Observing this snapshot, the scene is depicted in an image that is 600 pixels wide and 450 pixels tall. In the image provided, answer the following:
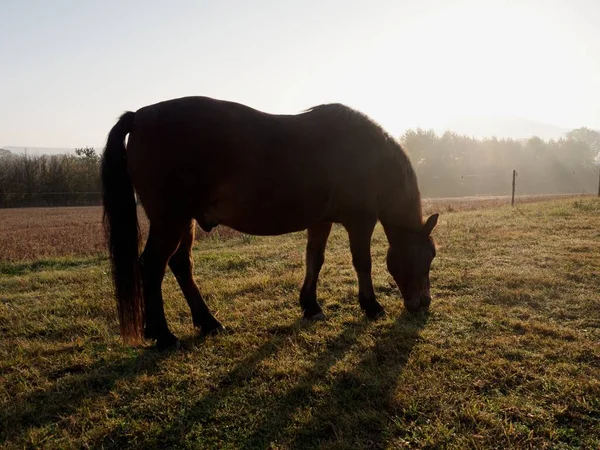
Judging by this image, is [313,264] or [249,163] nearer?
[249,163]

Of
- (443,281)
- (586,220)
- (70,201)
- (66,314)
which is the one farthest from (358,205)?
(70,201)

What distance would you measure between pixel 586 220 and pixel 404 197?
922 cm

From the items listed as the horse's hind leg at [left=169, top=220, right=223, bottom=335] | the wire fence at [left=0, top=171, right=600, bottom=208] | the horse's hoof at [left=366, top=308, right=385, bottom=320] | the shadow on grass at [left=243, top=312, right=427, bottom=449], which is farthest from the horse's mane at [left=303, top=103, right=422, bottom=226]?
the wire fence at [left=0, top=171, right=600, bottom=208]

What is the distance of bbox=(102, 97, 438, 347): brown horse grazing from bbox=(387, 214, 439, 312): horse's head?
0.01m

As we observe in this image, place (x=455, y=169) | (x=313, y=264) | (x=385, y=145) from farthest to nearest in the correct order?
(x=455, y=169) → (x=313, y=264) → (x=385, y=145)

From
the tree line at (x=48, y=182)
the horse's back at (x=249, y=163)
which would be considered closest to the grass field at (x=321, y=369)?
the horse's back at (x=249, y=163)

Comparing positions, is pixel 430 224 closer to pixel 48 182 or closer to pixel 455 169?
pixel 48 182

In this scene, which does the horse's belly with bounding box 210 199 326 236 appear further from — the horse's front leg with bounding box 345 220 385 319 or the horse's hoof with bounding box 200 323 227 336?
the horse's hoof with bounding box 200 323 227 336

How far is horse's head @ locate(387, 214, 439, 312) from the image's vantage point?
15.6 feet

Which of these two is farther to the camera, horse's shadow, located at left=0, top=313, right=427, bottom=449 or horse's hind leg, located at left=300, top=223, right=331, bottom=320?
horse's hind leg, located at left=300, top=223, right=331, bottom=320

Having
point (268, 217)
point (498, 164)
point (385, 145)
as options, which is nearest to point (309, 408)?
point (268, 217)

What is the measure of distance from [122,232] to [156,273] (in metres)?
0.50

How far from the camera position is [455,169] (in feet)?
204

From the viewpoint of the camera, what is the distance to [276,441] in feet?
8.30
